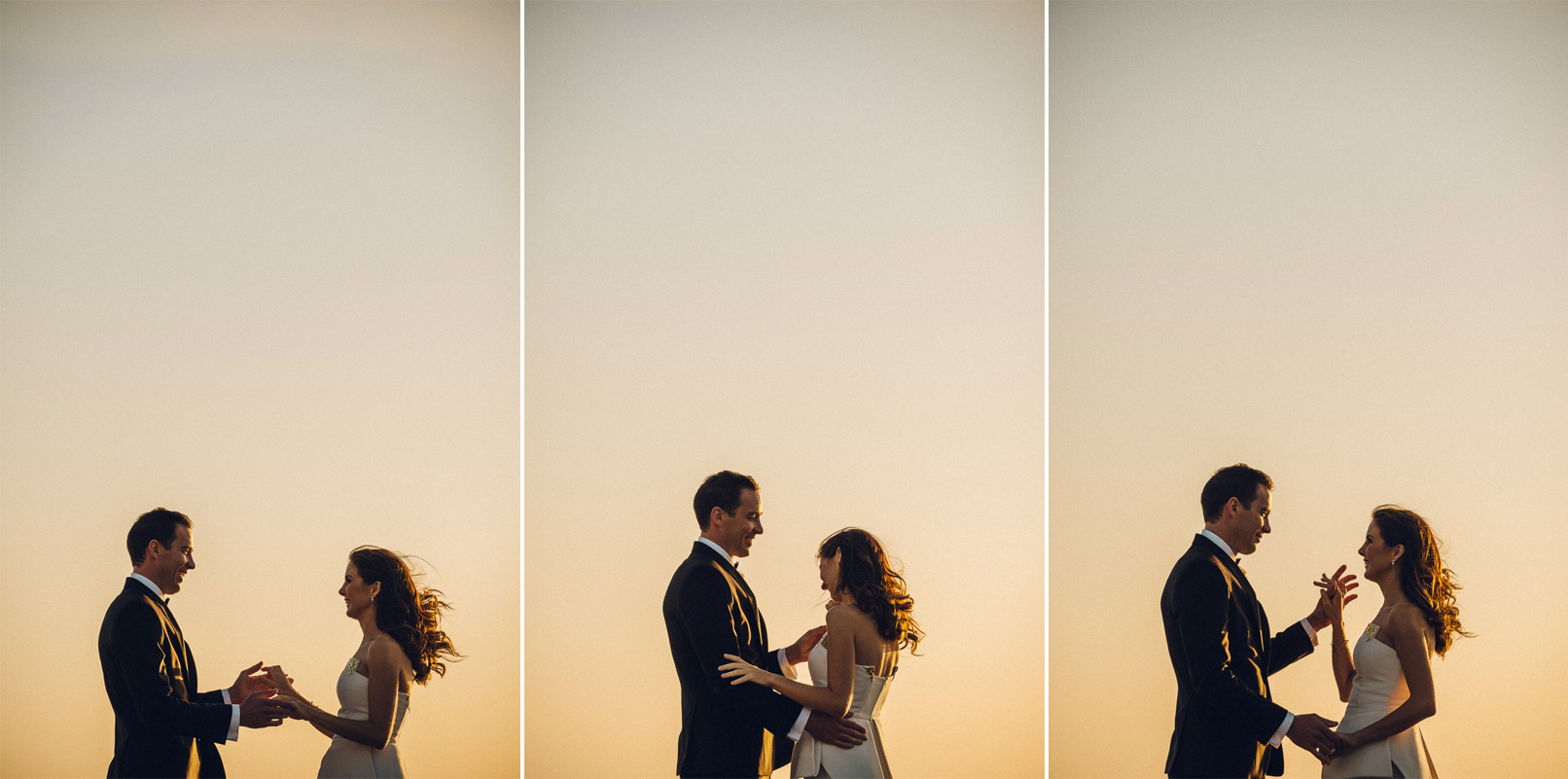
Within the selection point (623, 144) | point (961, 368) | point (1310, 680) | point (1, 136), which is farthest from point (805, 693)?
point (1, 136)

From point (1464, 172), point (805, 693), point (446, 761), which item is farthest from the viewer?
point (446, 761)

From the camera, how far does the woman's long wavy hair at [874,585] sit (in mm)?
3898

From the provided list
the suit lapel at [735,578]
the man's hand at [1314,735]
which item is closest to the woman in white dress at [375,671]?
the suit lapel at [735,578]

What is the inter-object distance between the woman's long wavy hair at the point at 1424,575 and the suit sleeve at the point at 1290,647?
1.40 ft

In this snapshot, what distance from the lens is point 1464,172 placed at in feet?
16.7

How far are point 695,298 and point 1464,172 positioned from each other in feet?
11.1

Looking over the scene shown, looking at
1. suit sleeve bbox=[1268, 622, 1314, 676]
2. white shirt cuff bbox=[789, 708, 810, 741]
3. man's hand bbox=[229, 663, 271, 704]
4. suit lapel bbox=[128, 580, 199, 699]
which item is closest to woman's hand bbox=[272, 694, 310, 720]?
man's hand bbox=[229, 663, 271, 704]

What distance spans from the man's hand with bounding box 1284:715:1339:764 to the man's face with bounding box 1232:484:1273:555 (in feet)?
1.93

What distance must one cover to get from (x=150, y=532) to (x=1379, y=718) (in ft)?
13.2

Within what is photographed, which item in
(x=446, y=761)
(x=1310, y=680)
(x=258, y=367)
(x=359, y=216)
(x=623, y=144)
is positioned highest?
(x=623, y=144)

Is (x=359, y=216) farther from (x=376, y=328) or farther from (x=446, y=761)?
(x=446, y=761)

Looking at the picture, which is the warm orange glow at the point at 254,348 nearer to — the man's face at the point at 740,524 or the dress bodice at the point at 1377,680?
the man's face at the point at 740,524

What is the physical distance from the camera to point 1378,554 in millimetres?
3865

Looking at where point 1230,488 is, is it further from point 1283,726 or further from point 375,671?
point 375,671
